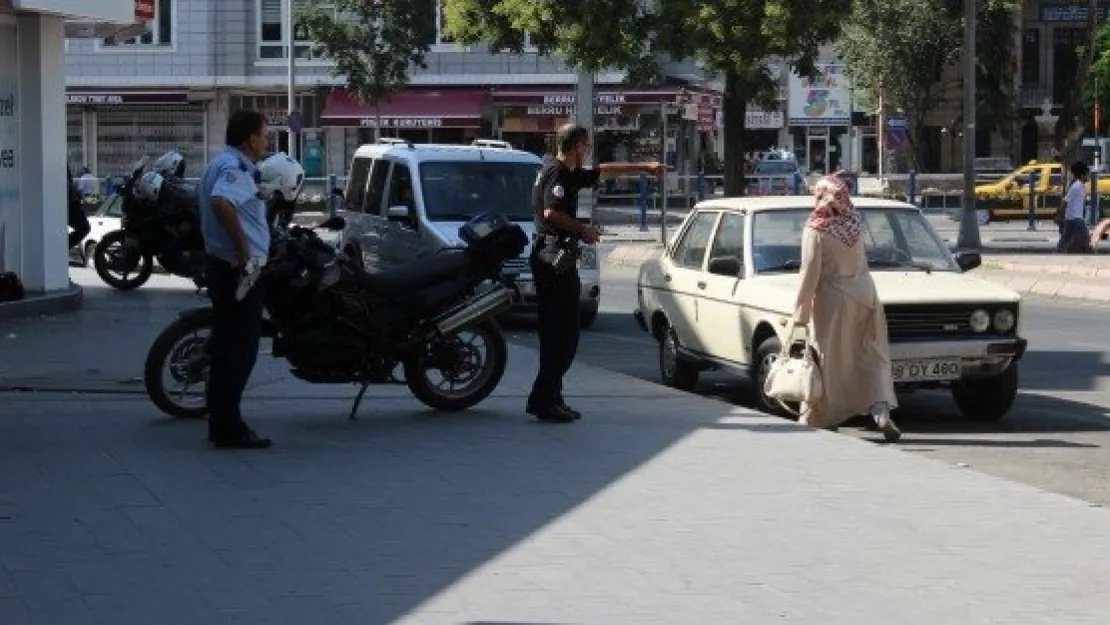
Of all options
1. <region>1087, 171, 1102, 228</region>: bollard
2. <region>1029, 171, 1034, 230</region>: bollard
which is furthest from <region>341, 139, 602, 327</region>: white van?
<region>1029, 171, 1034, 230</region>: bollard

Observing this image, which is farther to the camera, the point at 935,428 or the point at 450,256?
the point at 935,428

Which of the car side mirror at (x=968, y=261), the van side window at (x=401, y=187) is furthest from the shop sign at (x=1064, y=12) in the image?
the car side mirror at (x=968, y=261)

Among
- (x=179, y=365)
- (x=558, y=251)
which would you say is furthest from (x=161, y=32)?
(x=558, y=251)

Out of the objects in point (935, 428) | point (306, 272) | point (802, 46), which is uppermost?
point (802, 46)

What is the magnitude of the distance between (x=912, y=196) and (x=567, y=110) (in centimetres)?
1776

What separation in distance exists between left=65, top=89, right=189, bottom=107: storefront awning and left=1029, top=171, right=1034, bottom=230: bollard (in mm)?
28393

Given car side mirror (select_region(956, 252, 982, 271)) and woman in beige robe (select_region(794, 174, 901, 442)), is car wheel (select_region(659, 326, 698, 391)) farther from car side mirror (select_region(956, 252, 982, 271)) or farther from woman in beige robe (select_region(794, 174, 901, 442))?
woman in beige robe (select_region(794, 174, 901, 442))

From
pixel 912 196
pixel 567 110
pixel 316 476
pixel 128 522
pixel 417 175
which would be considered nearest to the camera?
pixel 128 522

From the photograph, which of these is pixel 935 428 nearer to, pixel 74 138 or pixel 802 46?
pixel 802 46

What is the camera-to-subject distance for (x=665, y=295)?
51.8 ft

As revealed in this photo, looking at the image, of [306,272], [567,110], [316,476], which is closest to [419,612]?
[316,476]

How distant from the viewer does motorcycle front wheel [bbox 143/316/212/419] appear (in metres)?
11.7

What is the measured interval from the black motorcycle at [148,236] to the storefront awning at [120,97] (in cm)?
3980

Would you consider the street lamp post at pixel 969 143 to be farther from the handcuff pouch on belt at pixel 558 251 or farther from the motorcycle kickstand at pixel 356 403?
the motorcycle kickstand at pixel 356 403
